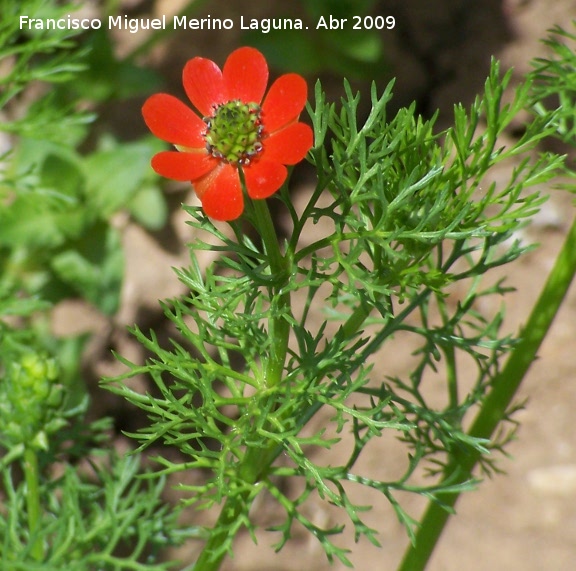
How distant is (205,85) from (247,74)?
0.04 meters

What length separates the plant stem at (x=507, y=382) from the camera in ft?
2.97

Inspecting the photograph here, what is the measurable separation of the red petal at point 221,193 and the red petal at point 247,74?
0.08 meters

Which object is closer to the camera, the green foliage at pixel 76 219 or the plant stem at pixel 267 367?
the plant stem at pixel 267 367

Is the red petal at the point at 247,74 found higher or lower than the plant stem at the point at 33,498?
higher

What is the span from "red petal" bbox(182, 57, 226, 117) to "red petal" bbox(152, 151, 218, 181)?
6 cm

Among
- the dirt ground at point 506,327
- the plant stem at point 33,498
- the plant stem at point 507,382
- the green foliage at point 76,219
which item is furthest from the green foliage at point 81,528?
the green foliage at point 76,219

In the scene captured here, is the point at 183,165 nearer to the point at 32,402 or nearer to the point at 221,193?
the point at 221,193

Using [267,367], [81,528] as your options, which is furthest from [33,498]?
[267,367]

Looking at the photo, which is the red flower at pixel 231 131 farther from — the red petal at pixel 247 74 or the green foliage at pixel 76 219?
the green foliage at pixel 76 219

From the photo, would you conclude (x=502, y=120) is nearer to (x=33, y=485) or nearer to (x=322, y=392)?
(x=322, y=392)

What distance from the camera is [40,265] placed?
188 cm

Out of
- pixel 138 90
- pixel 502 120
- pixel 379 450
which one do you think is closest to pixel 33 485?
pixel 502 120

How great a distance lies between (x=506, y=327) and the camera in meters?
1.71

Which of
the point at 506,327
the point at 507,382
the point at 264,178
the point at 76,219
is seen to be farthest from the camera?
the point at 76,219
